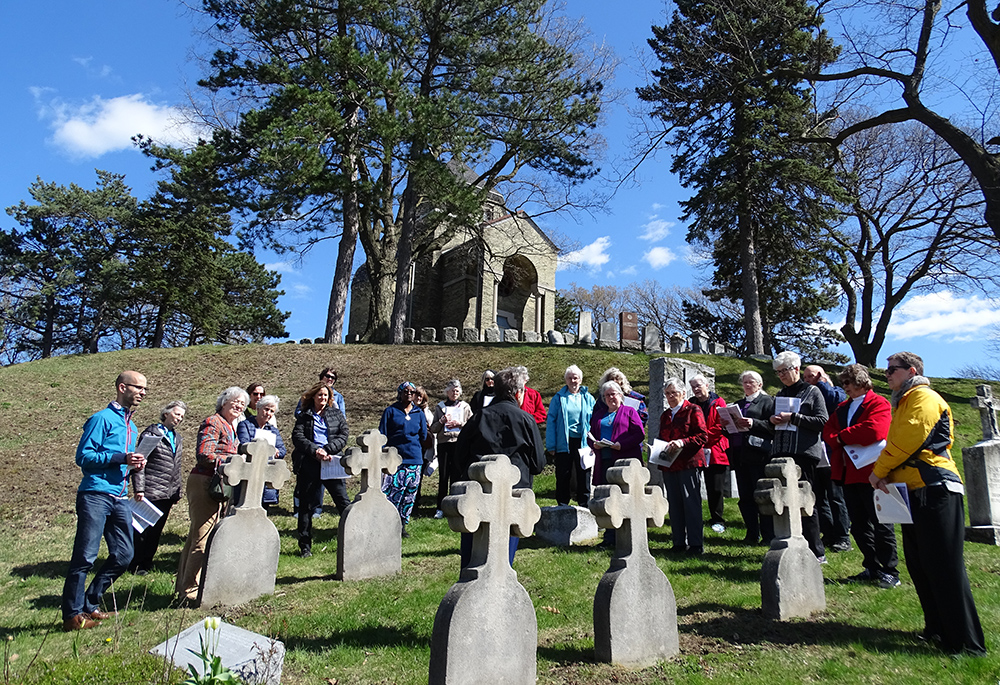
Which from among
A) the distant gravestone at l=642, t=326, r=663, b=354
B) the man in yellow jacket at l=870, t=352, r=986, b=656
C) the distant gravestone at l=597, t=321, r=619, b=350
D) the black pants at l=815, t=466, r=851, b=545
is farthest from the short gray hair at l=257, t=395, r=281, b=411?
the distant gravestone at l=597, t=321, r=619, b=350

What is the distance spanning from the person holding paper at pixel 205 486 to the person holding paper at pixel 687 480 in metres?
4.10

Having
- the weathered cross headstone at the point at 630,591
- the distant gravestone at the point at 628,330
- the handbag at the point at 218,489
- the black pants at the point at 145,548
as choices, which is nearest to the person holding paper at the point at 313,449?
the handbag at the point at 218,489

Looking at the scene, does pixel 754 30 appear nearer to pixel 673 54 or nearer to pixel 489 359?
pixel 673 54

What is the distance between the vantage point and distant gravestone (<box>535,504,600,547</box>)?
23.6ft

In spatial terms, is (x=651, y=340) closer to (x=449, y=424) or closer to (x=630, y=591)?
(x=449, y=424)

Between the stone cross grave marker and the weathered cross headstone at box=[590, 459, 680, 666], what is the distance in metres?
6.27

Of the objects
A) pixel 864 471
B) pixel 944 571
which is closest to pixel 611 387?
pixel 864 471

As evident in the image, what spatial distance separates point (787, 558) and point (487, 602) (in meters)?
2.46

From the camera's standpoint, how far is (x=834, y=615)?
192 inches

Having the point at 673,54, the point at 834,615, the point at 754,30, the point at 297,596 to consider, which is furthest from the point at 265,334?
the point at 834,615

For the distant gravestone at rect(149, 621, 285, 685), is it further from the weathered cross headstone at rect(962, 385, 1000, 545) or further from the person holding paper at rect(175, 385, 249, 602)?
the weathered cross headstone at rect(962, 385, 1000, 545)

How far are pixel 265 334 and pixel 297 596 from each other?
2836 cm

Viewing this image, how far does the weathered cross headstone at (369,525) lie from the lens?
5.93 metres

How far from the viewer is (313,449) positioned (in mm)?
6852
